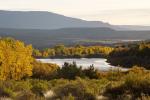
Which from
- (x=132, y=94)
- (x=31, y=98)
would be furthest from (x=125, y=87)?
(x=31, y=98)

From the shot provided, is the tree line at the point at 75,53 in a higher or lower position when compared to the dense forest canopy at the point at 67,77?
lower

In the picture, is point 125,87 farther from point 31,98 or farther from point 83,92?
point 31,98

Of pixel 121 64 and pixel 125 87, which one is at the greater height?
pixel 125 87

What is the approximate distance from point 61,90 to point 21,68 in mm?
49495

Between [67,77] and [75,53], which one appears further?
[75,53]

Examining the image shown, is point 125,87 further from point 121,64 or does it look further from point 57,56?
point 57,56

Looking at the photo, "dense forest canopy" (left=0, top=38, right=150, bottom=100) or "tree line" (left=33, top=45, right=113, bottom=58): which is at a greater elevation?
"dense forest canopy" (left=0, top=38, right=150, bottom=100)

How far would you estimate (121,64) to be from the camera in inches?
4466

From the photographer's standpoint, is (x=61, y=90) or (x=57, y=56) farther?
(x=57, y=56)

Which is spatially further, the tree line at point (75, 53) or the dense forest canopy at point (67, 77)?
the tree line at point (75, 53)

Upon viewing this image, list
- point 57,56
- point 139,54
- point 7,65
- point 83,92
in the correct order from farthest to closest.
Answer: point 57,56 < point 139,54 < point 7,65 < point 83,92

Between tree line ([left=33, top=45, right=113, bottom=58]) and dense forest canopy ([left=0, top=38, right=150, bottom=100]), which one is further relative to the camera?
tree line ([left=33, top=45, right=113, bottom=58])

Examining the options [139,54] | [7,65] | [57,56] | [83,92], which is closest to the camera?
[83,92]

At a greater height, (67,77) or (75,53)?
(67,77)
